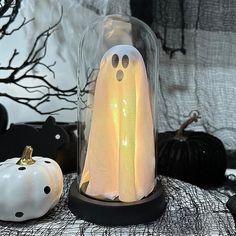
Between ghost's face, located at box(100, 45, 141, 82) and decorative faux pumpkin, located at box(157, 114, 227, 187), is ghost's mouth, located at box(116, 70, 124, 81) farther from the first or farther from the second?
decorative faux pumpkin, located at box(157, 114, 227, 187)

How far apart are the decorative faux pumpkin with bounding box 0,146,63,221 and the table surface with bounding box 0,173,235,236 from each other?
0.06ft

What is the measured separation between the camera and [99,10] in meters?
0.91

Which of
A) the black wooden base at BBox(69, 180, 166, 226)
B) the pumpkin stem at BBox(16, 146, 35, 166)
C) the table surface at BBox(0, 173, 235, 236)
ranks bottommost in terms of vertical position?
the table surface at BBox(0, 173, 235, 236)

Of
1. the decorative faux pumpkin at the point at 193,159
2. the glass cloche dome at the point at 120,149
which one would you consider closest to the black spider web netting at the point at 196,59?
the decorative faux pumpkin at the point at 193,159

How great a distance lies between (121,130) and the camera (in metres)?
0.67

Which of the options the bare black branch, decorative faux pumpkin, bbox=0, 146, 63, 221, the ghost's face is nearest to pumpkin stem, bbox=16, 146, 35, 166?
decorative faux pumpkin, bbox=0, 146, 63, 221

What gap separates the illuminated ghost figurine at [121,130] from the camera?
0.66 metres

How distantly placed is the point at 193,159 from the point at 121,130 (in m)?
0.26

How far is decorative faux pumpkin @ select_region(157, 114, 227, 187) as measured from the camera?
2.85 feet

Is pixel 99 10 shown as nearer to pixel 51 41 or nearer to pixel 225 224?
pixel 51 41

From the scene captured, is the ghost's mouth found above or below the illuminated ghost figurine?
above

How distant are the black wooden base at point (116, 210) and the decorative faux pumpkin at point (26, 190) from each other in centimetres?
4

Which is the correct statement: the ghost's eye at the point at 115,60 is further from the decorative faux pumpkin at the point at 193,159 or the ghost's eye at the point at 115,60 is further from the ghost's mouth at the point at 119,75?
the decorative faux pumpkin at the point at 193,159

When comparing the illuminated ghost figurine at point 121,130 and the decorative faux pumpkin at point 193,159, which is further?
the decorative faux pumpkin at point 193,159
